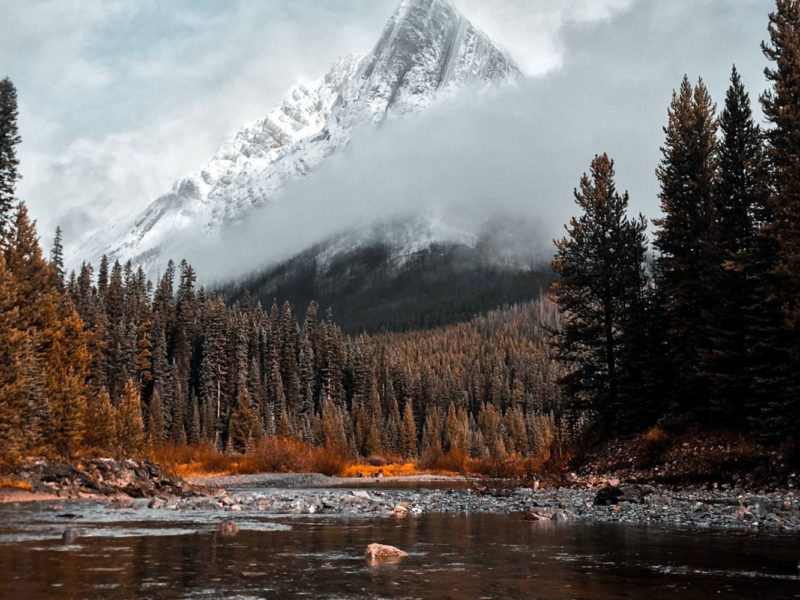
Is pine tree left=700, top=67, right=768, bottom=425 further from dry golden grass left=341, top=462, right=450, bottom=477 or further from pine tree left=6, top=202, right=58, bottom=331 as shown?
dry golden grass left=341, top=462, right=450, bottom=477

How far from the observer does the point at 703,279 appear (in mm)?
39812

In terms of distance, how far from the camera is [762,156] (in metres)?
40.4

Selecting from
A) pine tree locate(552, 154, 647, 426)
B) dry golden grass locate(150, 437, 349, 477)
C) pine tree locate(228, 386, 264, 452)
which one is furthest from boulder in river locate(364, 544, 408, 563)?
pine tree locate(228, 386, 264, 452)

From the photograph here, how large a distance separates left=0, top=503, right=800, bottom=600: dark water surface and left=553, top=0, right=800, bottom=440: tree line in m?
17.7

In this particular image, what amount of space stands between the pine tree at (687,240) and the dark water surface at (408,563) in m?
21.5

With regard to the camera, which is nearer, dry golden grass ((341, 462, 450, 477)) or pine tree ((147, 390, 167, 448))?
dry golden grass ((341, 462, 450, 477))

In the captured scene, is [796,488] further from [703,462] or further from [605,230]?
[605,230]

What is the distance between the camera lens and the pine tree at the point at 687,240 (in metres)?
41.0

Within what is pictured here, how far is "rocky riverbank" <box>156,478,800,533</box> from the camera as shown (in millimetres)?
22594

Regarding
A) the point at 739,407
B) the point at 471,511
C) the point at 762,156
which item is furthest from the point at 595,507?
the point at 762,156

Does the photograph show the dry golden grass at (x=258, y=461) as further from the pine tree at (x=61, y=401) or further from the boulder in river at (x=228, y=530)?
the boulder in river at (x=228, y=530)

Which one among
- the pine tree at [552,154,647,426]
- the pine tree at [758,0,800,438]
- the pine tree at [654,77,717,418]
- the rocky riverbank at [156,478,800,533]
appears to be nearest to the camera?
the rocky riverbank at [156,478,800,533]

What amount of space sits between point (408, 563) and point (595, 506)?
1535 centimetres

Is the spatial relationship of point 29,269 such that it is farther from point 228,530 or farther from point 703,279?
point 703,279
